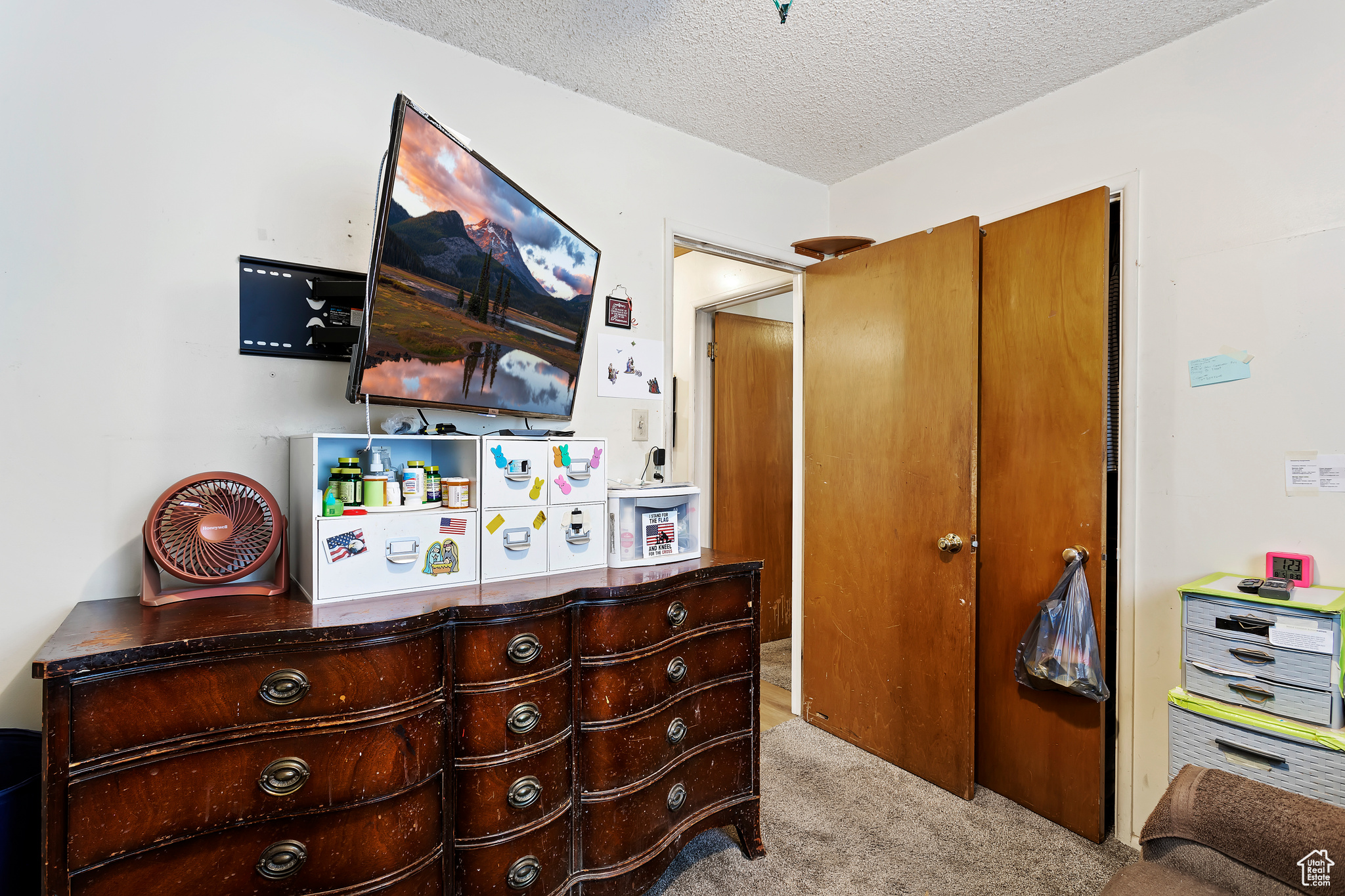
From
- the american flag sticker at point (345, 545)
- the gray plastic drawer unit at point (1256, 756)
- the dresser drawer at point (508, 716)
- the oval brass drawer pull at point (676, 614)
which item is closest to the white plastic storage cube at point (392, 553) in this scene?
the american flag sticker at point (345, 545)

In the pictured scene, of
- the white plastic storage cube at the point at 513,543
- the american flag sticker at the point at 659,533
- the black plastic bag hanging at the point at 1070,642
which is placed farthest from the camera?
the black plastic bag hanging at the point at 1070,642

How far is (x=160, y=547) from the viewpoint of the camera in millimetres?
1385

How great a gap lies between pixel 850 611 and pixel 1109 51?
2.23 m

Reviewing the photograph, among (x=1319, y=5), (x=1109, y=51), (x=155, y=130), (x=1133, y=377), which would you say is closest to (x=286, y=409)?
(x=155, y=130)

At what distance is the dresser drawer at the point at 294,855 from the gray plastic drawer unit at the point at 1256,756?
1.78 m

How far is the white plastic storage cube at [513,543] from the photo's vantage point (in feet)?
5.34

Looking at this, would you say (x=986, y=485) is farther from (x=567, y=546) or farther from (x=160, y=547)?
(x=160, y=547)

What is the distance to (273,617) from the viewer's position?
4.16ft

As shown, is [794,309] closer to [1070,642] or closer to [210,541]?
[1070,642]

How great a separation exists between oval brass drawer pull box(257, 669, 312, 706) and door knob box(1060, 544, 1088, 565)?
87.0 inches

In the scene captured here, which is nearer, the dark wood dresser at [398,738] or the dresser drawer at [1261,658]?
the dark wood dresser at [398,738]

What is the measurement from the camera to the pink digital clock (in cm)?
171

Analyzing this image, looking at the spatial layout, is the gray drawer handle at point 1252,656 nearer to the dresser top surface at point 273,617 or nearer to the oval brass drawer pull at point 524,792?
the dresser top surface at point 273,617

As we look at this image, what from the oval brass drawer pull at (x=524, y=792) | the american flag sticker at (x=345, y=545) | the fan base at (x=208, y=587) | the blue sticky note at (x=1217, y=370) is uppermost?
the blue sticky note at (x=1217, y=370)
